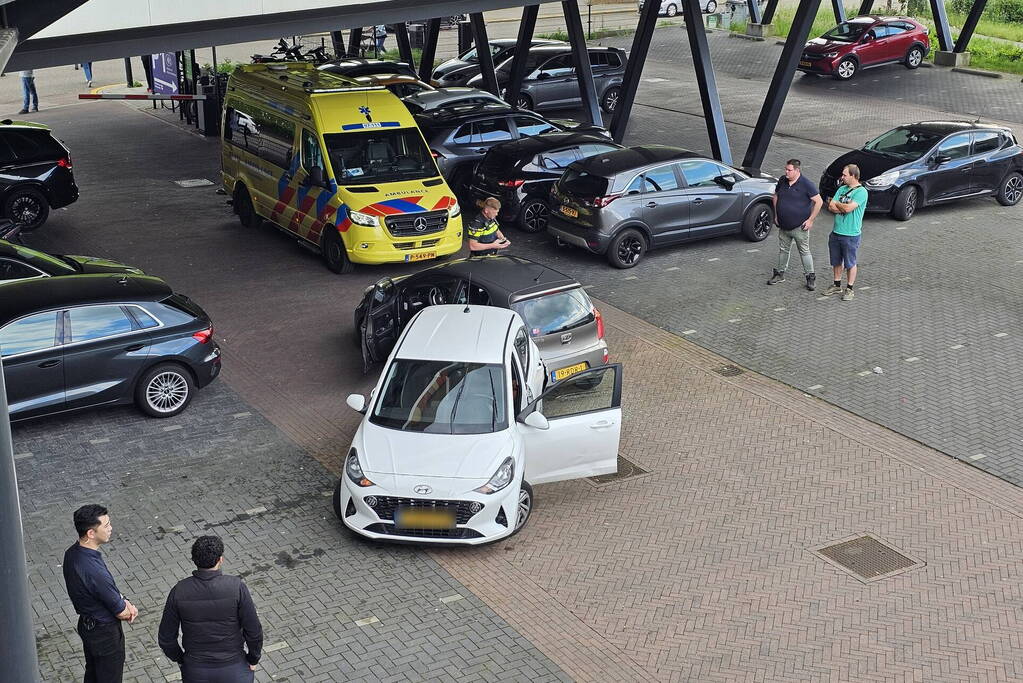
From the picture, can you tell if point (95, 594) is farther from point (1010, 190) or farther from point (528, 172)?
point (1010, 190)

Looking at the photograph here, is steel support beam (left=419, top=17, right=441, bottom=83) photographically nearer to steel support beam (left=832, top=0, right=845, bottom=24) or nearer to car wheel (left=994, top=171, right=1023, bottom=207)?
steel support beam (left=832, top=0, right=845, bottom=24)

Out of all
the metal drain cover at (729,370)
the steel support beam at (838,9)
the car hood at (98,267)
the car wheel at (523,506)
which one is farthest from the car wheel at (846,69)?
the car wheel at (523,506)

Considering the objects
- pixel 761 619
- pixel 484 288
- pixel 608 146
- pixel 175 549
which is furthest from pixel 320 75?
pixel 761 619

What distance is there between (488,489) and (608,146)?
11353mm

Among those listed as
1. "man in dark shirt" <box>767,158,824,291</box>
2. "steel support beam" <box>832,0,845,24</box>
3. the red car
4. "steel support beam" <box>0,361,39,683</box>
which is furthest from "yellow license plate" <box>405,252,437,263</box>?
"steel support beam" <box>832,0,845,24</box>

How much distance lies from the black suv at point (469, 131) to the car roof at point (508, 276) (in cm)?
790

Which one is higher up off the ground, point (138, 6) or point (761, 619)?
point (138, 6)

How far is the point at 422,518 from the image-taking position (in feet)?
30.0

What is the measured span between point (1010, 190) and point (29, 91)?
80.4 ft

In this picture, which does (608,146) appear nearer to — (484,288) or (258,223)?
(258,223)

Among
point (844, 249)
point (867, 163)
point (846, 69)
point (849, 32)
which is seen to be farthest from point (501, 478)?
point (849, 32)

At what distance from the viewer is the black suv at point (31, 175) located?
749 inches

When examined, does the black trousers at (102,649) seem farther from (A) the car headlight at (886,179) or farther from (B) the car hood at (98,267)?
(A) the car headlight at (886,179)

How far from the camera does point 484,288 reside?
12117 millimetres
